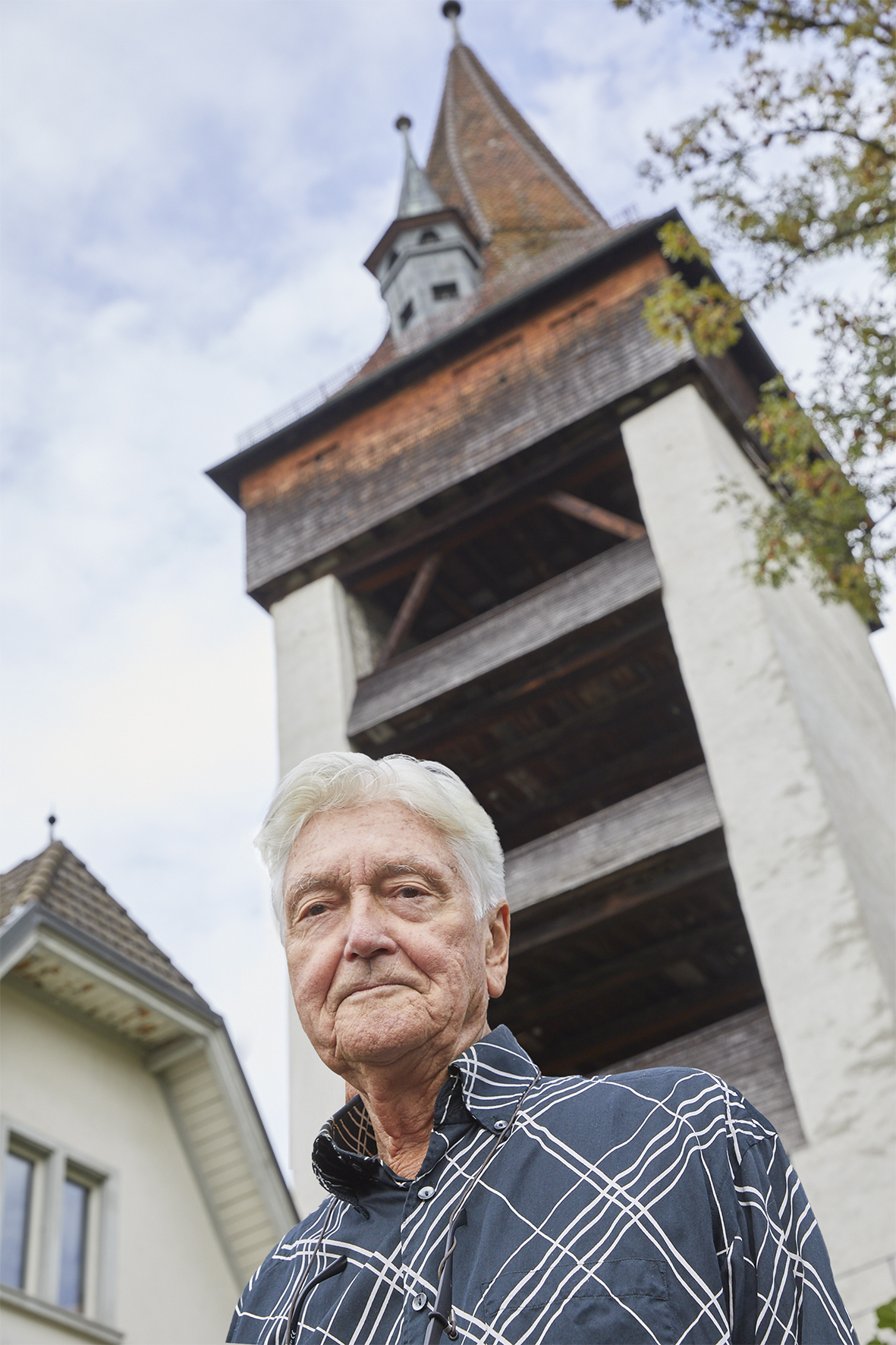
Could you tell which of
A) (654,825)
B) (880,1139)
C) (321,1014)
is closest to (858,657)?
(654,825)

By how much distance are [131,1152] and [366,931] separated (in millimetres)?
8926

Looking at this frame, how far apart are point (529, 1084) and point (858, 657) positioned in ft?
61.6

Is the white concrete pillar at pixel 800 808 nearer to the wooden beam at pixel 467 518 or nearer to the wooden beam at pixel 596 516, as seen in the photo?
the wooden beam at pixel 596 516

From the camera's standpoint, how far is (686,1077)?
185 cm

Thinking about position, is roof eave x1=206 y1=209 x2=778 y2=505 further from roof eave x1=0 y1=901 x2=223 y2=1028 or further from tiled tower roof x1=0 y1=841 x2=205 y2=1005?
roof eave x1=0 y1=901 x2=223 y2=1028

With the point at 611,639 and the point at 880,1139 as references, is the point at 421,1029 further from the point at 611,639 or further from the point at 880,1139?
the point at 611,639

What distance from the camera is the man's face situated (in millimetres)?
2037

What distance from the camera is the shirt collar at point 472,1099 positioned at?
191 cm

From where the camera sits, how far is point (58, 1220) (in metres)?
9.17

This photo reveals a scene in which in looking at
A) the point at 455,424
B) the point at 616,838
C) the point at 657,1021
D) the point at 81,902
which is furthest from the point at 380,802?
the point at 657,1021

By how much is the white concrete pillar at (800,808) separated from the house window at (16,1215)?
18.4 feet

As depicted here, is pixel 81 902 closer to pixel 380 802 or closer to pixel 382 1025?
pixel 380 802

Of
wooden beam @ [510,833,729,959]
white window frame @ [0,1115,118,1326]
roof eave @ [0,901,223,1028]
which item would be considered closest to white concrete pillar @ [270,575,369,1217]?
wooden beam @ [510,833,729,959]

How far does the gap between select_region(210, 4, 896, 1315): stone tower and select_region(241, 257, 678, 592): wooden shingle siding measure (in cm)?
4
